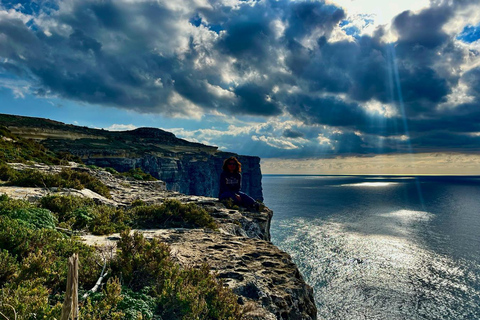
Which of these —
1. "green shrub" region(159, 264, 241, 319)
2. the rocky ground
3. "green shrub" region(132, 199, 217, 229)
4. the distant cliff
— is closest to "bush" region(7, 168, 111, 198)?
the rocky ground

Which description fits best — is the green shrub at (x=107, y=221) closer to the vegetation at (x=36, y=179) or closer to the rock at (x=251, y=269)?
the rock at (x=251, y=269)

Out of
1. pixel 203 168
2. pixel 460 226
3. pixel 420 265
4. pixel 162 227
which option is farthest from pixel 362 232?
pixel 162 227

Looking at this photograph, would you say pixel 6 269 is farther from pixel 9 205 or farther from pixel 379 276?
pixel 379 276

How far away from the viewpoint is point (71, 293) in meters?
2.25

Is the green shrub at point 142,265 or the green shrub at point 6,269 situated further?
the green shrub at point 142,265

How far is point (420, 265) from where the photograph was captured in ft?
214

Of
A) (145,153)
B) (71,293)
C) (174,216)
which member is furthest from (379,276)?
(71,293)

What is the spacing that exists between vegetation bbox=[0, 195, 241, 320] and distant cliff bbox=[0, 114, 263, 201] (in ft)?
175

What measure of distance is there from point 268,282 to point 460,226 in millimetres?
133782


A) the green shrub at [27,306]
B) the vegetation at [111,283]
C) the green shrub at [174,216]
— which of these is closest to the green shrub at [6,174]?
the green shrub at [174,216]

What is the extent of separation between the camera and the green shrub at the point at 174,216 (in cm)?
982

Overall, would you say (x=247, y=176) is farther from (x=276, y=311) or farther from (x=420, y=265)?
(x=276, y=311)

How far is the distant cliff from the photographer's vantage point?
55503 mm

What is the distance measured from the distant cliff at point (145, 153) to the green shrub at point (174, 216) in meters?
49.7
